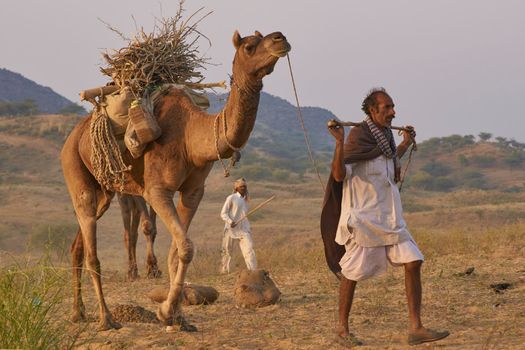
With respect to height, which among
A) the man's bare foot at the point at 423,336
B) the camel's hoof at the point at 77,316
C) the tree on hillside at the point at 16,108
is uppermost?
the tree on hillside at the point at 16,108

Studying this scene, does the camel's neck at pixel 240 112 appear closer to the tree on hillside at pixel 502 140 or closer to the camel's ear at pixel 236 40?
the camel's ear at pixel 236 40

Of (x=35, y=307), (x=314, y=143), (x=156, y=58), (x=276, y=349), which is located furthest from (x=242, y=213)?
(x=314, y=143)

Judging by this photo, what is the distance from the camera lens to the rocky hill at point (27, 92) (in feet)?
466

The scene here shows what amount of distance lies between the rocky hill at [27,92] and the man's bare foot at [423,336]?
13846 cm

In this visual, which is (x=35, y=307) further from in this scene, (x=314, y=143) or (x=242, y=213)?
(x=314, y=143)

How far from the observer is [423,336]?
6520mm

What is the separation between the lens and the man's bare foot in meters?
6.49

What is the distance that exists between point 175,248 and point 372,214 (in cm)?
194

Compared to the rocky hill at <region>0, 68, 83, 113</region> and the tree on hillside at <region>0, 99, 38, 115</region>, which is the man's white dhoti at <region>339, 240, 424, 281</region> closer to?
the tree on hillside at <region>0, 99, 38, 115</region>

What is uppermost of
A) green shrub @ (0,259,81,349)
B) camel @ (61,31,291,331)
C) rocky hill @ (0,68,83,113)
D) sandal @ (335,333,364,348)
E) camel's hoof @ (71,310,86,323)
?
rocky hill @ (0,68,83,113)

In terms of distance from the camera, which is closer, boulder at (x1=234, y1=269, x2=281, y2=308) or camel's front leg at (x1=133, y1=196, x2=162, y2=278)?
boulder at (x1=234, y1=269, x2=281, y2=308)

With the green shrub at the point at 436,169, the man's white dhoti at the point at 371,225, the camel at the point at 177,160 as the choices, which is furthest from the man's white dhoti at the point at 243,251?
the green shrub at the point at 436,169

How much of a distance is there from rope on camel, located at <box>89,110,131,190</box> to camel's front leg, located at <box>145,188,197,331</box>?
0.53 meters

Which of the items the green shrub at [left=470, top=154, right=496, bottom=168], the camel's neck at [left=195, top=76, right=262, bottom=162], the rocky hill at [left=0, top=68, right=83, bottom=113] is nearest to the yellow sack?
the camel's neck at [left=195, top=76, right=262, bottom=162]
